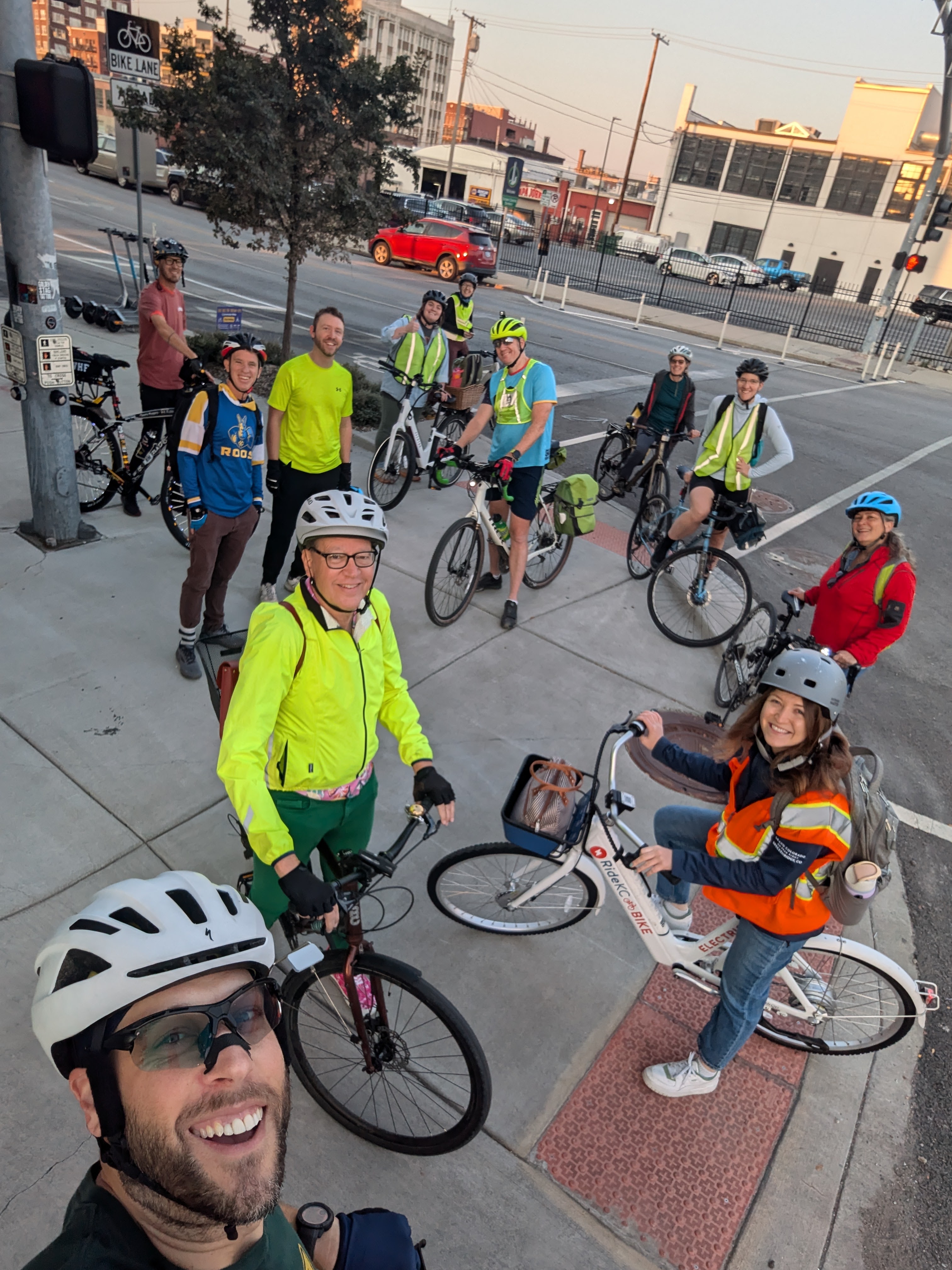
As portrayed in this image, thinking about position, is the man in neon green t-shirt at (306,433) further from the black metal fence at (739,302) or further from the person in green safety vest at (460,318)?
the black metal fence at (739,302)

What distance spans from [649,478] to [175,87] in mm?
7283

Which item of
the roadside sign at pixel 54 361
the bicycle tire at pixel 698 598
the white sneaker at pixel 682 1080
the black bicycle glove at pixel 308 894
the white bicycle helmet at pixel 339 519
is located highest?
the white bicycle helmet at pixel 339 519

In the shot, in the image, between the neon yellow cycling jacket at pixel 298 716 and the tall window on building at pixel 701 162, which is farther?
the tall window on building at pixel 701 162

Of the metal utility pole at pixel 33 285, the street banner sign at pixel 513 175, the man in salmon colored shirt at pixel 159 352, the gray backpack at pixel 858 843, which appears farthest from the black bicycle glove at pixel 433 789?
the street banner sign at pixel 513 175

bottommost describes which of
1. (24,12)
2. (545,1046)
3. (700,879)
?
(545,1046)

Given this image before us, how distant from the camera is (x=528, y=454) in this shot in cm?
611

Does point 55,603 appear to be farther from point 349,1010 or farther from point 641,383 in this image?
point 641,383

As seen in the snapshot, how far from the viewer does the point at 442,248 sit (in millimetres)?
26328

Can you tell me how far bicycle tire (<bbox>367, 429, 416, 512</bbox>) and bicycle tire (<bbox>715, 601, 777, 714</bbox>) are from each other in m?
3.84

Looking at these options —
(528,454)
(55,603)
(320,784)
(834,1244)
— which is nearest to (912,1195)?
(834,1244)

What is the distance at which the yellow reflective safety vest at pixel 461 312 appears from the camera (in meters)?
11.7

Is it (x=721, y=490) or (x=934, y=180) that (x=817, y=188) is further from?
(x=721, y=490)

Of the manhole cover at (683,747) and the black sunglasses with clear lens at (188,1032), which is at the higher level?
the black sunglasses with clear lens at (188,1032)

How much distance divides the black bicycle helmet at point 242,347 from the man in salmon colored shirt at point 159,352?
229 cm
